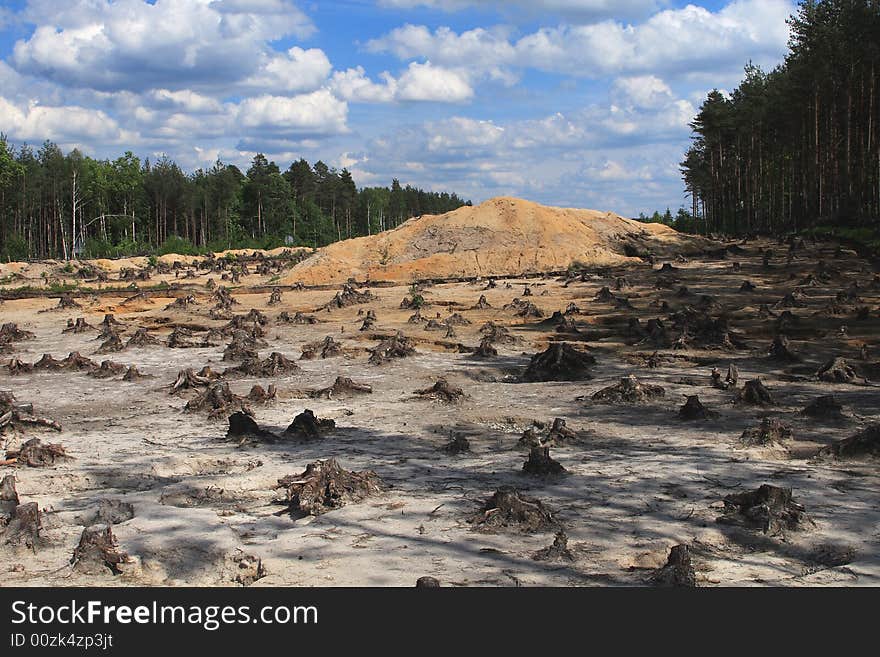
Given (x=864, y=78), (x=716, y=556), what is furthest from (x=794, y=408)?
(x=864, y=78)

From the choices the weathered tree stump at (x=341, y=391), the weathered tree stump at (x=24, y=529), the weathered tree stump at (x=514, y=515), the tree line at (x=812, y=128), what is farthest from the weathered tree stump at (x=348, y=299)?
the tree line at (x=812, y=128)

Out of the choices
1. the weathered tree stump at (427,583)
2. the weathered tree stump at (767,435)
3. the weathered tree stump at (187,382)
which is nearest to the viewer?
the weathered tree stump at (427,583)

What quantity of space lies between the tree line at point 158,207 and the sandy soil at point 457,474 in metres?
47.3

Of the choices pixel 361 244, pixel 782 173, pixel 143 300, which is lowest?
pixel 143 300

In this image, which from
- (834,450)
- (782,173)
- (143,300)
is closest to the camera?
(834,450)

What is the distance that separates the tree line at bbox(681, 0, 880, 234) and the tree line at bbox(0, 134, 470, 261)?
3467cm

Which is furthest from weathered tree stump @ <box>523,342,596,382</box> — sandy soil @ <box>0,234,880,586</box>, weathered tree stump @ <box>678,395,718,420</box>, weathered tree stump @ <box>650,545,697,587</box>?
weathered tree stump @ <box>650,545,697,587</box>

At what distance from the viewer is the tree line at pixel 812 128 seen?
35.4m

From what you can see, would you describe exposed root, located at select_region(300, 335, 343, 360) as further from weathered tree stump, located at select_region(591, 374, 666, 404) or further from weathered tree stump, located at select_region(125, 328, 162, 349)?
weathered tree stump, located at select_region(591, 374, 666, 404)

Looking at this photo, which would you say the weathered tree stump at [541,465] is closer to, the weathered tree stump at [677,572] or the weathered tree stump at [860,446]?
the weathered tree stump at [677,572]

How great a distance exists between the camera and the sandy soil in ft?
16.0
